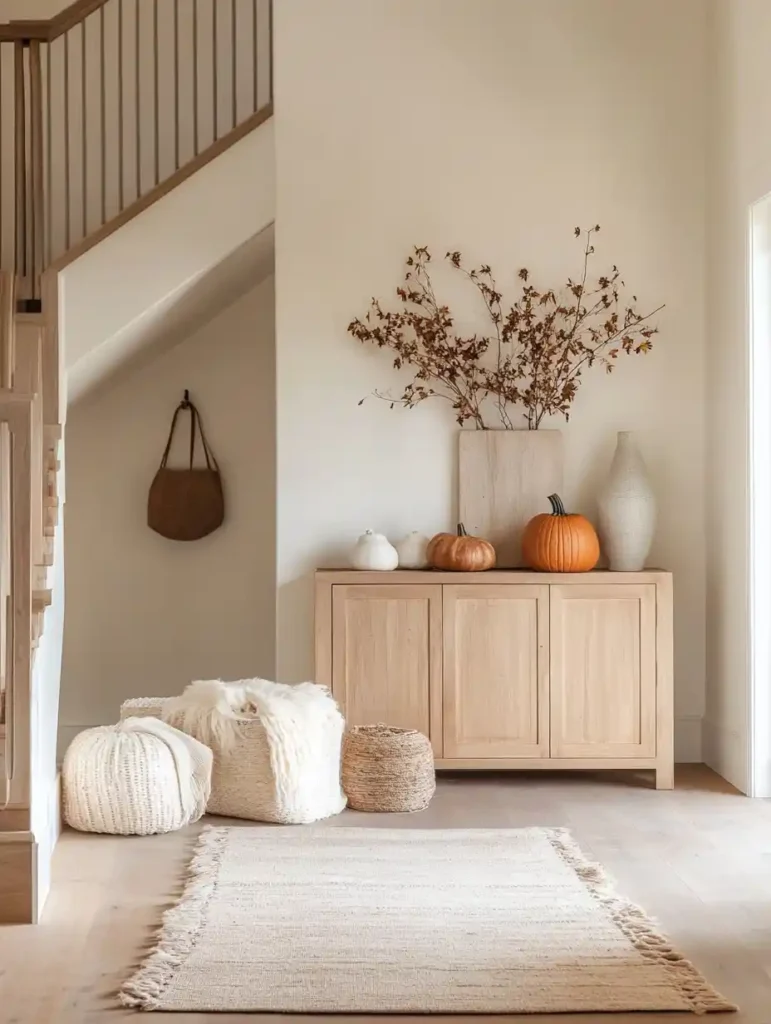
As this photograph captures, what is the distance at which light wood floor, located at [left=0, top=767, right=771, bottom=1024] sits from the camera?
278 cm

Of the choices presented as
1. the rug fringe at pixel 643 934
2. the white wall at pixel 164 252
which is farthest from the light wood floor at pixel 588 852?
the white wall at pixel 164 252

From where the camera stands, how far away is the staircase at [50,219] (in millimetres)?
3254

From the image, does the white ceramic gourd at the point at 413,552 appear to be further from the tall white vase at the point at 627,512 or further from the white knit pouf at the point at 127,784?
the white knit pouf at the point at 127,784

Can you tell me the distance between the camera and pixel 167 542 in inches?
245

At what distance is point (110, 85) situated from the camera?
6145mm

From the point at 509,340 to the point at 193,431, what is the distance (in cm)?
172

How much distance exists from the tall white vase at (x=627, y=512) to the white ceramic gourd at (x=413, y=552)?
2.31 feet

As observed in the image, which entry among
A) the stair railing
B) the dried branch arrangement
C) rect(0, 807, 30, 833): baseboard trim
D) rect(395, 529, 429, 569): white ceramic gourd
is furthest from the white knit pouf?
the stair railing

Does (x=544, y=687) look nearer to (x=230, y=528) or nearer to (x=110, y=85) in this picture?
(x=230, y=528)

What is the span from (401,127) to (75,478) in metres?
2.25

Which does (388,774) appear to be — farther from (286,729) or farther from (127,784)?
(127,784)

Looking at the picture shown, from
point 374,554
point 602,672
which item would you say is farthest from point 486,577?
point 602,672

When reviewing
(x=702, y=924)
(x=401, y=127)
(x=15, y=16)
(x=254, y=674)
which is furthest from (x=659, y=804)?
(x=15, y=16)

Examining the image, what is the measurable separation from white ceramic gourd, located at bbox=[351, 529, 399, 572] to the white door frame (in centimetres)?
130
